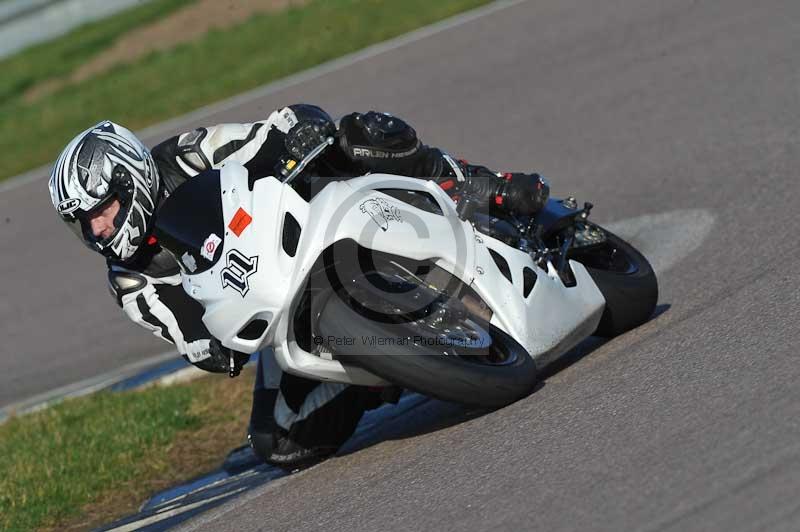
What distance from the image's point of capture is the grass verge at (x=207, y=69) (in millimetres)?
12555

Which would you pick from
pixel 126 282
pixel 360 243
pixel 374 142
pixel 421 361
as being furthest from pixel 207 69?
pixel 421 361

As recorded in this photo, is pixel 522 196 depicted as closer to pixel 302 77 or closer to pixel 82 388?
pixel 82 388

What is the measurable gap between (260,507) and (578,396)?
127cm

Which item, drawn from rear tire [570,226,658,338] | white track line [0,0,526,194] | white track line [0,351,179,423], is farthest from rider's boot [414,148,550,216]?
white track line [0,0,526,194]

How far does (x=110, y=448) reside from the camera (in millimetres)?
6250

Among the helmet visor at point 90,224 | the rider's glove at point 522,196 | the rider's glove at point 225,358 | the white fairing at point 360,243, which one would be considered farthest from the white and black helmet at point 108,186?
the rider's glove at point 522,196

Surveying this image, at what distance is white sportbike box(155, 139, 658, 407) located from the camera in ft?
13.7

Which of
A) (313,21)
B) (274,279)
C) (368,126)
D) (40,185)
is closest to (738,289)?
(368,126)

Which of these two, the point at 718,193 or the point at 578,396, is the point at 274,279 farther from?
the point at 718,193

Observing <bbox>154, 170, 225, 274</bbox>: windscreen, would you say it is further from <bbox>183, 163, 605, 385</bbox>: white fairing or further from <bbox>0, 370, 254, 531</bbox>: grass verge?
<bbox>0, 370, 254, 531</bbox>: grass verge

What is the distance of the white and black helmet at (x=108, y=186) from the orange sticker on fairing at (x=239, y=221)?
61 cm

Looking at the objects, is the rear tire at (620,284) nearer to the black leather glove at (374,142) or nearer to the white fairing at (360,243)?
the white fairing at (360,243)

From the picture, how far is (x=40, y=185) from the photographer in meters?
11.4

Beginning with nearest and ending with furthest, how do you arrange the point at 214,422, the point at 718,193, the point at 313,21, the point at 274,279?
the point at 274,279, the point at 214,422, the point at 718,193, the point at 313,21
